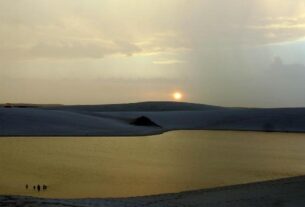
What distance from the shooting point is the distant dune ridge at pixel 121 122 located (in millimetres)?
27688

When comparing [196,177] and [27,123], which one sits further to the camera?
[27,123]

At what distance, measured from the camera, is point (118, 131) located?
29.2 meters

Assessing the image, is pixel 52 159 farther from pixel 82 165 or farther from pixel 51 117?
pixel 51 117

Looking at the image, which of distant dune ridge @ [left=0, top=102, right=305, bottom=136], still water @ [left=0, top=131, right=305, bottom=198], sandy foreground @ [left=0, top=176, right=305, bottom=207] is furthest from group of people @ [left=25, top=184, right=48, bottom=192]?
distant dune ridge @ [left=0, top=102, right=305, bottom=136]

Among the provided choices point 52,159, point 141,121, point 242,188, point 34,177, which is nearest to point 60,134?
point 141,121

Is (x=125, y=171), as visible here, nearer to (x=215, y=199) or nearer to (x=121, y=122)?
(x=215, y=199)

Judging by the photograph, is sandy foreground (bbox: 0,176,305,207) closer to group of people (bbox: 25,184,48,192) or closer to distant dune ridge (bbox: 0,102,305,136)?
group of people (bbox: 25,184,48,192)

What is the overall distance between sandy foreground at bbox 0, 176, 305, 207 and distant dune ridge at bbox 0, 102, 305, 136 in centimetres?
1806

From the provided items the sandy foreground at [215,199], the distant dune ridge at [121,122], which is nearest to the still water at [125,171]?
the sandy foreground at [215,199]

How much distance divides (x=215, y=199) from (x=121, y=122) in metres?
28.9

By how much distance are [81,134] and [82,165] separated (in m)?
14.3

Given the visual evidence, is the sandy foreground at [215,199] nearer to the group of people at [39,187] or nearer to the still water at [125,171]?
the still water at [125,171]

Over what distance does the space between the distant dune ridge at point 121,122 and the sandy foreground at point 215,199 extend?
18063mm

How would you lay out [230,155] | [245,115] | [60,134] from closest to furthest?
[230,155]
[60,134]
[245,115]
